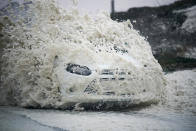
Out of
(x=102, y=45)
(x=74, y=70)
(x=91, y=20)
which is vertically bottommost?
(x=74, y=70)

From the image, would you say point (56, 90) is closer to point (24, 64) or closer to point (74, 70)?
point (74, 70)

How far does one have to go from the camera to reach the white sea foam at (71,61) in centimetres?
582

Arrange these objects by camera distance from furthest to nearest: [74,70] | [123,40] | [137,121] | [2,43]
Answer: [2,43]
[123,40]
[74,70]
[137,121]

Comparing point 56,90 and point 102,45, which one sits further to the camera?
point 102,45

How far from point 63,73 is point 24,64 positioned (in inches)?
45.0

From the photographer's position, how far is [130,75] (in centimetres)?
602

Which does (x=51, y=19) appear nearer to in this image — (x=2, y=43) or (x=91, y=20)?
(x=91, y=20)

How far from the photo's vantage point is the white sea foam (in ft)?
19.1

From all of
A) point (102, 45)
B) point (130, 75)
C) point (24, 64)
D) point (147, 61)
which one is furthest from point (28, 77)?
point (147, 61)

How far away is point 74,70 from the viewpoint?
19.3 ft

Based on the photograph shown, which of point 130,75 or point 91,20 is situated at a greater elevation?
point 91,20

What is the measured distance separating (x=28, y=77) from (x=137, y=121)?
266 cm

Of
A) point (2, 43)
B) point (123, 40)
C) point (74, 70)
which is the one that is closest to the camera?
point (74, 70)

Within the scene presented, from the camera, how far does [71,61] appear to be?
6043mm
